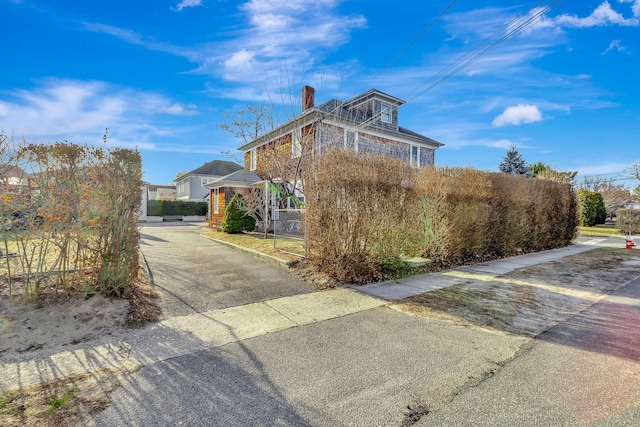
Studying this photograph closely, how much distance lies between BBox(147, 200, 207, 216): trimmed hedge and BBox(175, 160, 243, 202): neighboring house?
368 centimetres

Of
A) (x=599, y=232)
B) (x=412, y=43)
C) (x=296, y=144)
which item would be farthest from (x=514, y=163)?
(x=296, y=144)

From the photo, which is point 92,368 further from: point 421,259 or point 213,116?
point 213,116

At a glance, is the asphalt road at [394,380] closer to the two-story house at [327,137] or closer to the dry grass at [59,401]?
the dry grass at [59,401]

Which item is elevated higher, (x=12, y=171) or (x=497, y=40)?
(x=497, y=40)

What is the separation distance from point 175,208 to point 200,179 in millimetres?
7357

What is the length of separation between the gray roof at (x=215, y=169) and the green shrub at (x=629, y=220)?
36678 millimetres

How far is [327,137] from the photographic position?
547 inches

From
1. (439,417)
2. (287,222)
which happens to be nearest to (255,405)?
(439,417)

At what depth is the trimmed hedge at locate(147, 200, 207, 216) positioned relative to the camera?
30406 mm

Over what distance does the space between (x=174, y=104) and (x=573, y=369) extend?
545 inches

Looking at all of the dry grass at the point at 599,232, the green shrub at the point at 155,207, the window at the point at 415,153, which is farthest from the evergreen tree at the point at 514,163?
the green shrub at the point at 155,207

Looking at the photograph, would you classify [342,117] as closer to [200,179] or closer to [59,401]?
[59,401]

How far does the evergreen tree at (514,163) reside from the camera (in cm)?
2578

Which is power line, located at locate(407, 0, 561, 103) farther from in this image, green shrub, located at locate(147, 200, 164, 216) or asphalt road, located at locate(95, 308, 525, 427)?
green shrub, located at locate(147, 200, 164, 216)
